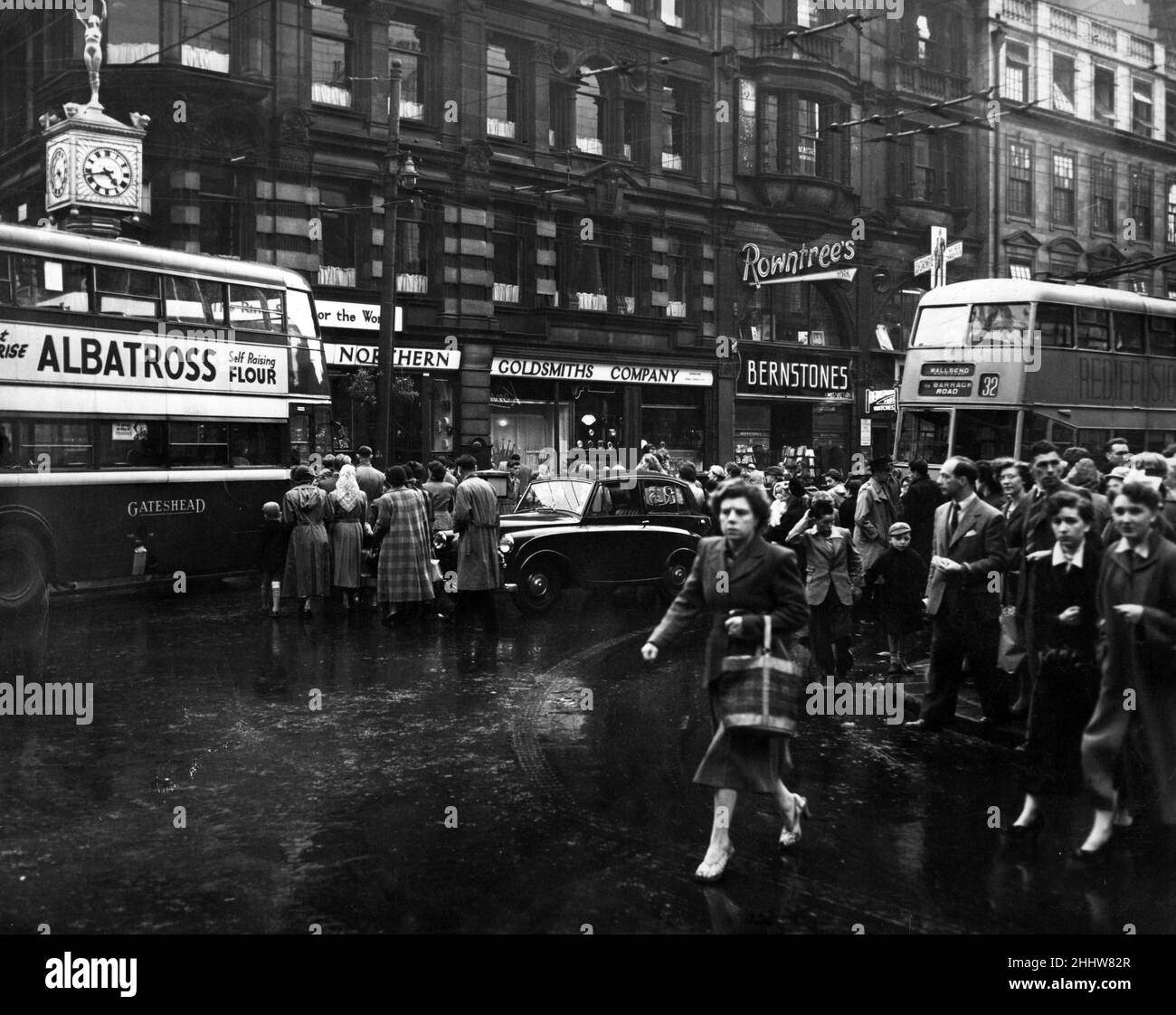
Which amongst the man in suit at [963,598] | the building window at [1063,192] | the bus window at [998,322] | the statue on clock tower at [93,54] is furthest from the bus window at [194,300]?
the building window at [1063,192]

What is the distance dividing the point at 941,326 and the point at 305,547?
12.4 meters

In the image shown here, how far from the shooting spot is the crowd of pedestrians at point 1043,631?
5.45m

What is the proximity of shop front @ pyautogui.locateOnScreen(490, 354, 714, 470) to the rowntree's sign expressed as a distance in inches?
121

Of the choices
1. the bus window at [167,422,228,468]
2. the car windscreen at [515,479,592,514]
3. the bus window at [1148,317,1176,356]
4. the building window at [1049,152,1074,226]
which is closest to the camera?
the car windscreen at [515,479,592,514]

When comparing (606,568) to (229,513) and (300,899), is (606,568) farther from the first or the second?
(300,899)

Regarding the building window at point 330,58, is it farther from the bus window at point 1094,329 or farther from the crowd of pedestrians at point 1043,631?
Answer: the crowd of pedestrians at point 1043,631

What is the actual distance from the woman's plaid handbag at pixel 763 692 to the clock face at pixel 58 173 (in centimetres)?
1925

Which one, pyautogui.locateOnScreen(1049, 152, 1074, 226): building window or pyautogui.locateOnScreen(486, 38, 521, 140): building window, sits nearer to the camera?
pyautogui.locateOnScreen(486, 38, 521, 140): building window

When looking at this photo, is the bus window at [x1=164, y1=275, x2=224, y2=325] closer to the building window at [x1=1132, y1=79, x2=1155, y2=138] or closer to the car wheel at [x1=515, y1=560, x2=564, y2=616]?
the car wheel at [x1=515, y1=560, x2=564, y2=616]

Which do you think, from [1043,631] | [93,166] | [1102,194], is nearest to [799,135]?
[1102,194]

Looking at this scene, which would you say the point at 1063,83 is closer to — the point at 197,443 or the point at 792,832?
the point at 197,443

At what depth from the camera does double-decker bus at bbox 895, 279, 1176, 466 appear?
64.0 ft

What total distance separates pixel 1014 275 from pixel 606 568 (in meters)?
29.2

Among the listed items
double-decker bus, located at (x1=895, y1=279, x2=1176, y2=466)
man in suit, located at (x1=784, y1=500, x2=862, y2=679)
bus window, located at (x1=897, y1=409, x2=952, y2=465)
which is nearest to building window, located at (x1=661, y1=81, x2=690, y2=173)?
double-decker bus, located at (x1=895, y1=279, x2=1176, y2=466)
